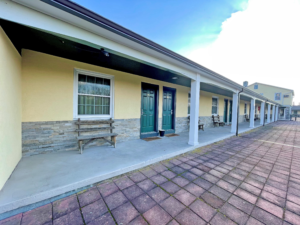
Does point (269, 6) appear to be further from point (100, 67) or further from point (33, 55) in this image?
point (33, 55)

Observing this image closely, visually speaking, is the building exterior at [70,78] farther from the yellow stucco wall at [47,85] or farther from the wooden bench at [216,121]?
the wooden bench at [216,121]

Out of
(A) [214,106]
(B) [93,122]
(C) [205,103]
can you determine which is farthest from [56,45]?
(A) [214,106]

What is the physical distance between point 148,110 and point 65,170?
3.29m

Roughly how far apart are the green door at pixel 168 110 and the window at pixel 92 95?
96.3 inches

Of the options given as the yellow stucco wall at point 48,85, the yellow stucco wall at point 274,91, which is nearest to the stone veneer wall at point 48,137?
the yellow stucco wall at point 48,85

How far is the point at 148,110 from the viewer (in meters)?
4.90

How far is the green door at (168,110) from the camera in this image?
17.8 feet

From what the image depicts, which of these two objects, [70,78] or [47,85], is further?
[70,78]

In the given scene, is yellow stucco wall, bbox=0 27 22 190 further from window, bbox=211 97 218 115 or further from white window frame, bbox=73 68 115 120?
window, bbox=211 97 218 115

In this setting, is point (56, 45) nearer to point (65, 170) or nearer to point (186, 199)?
point (65, 170)

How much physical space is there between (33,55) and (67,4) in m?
1.96

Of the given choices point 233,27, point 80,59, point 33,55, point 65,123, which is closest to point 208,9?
point 233,27

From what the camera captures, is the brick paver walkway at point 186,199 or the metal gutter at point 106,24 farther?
the metal gutter at point 106,24

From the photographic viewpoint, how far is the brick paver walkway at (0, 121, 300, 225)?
134 centimetres
